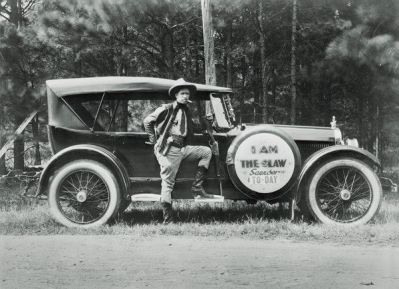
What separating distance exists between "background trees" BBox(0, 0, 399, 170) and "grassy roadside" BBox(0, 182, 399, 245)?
3.96 metres

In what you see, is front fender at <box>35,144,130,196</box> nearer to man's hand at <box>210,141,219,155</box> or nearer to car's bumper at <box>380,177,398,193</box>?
man's hand at <box>210,141,219,155</box>

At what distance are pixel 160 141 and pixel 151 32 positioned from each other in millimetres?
8383

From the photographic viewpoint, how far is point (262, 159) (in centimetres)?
651

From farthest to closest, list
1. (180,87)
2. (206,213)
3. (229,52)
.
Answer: (229,52) < (206,213) < (180,87)

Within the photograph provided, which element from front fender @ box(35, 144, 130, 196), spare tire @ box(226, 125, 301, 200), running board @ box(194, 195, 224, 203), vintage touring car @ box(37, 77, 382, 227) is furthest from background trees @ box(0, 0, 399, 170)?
spare tire @ box(226, 125, 301, 200)

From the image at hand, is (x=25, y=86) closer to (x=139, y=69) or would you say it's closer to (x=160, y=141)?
(x=139, y=69)

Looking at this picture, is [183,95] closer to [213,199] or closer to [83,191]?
[213,199]

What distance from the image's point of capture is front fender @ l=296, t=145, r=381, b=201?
6602 mm

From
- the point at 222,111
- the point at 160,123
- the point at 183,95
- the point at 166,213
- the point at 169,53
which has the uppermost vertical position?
the point at 169,53

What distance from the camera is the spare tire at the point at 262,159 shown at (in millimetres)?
6500

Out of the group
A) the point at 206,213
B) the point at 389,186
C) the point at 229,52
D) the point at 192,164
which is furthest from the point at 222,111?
the point at 229,52

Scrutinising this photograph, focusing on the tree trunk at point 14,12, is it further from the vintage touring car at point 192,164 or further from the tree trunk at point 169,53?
the vintage touring car at point 192,164

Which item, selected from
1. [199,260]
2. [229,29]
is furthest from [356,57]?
[199,260]

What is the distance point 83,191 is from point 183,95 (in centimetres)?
176
